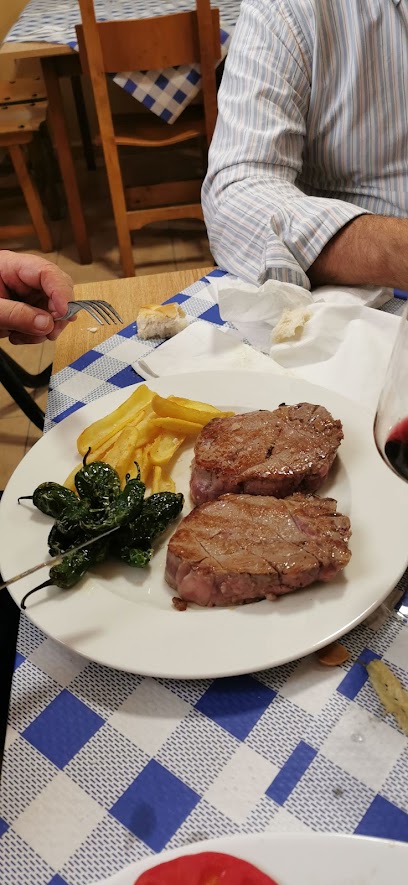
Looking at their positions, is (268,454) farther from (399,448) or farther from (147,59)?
(147,59)

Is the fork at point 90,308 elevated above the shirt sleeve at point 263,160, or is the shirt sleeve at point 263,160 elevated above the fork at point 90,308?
the shirt sleeve at point 263,160

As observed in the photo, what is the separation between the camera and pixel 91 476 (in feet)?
3.24

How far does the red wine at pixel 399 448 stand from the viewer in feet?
2.41

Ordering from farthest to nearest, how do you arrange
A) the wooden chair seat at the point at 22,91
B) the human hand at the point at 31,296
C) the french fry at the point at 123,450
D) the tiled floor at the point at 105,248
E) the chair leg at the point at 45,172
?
the chair leg at the point at 45,172, the wooden chair seat at the point at 22,91, the tiled floor at the point at 105,248, the human hand at the point at 31,296, the french fry at the point at 123,450

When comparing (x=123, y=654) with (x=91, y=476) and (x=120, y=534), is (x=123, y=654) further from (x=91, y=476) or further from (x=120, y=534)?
(x=91, y=476)

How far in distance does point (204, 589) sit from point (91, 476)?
0.92 ft

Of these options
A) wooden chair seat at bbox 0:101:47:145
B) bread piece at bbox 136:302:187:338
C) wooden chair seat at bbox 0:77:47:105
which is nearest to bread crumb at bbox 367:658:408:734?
bread piece at bbox 136:302:187:338

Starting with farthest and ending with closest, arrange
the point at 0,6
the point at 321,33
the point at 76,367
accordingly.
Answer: the point at 0,6, the point at 321,33, the point at 76,367

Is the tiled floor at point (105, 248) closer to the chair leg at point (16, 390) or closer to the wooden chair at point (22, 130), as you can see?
the wooden chair at point (22, 130)

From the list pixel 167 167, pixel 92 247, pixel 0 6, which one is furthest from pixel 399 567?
pixel 0 6

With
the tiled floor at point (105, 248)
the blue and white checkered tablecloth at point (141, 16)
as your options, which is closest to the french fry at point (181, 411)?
the tiled floor at point (105, 248)

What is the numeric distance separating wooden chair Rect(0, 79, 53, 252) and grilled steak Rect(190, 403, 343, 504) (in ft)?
10.8

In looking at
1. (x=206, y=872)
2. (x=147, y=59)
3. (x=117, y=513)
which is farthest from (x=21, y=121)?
(x=206, y=872)

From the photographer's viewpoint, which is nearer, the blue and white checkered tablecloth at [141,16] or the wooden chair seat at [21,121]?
the blue and white checkered tablecloth at [141,16]
